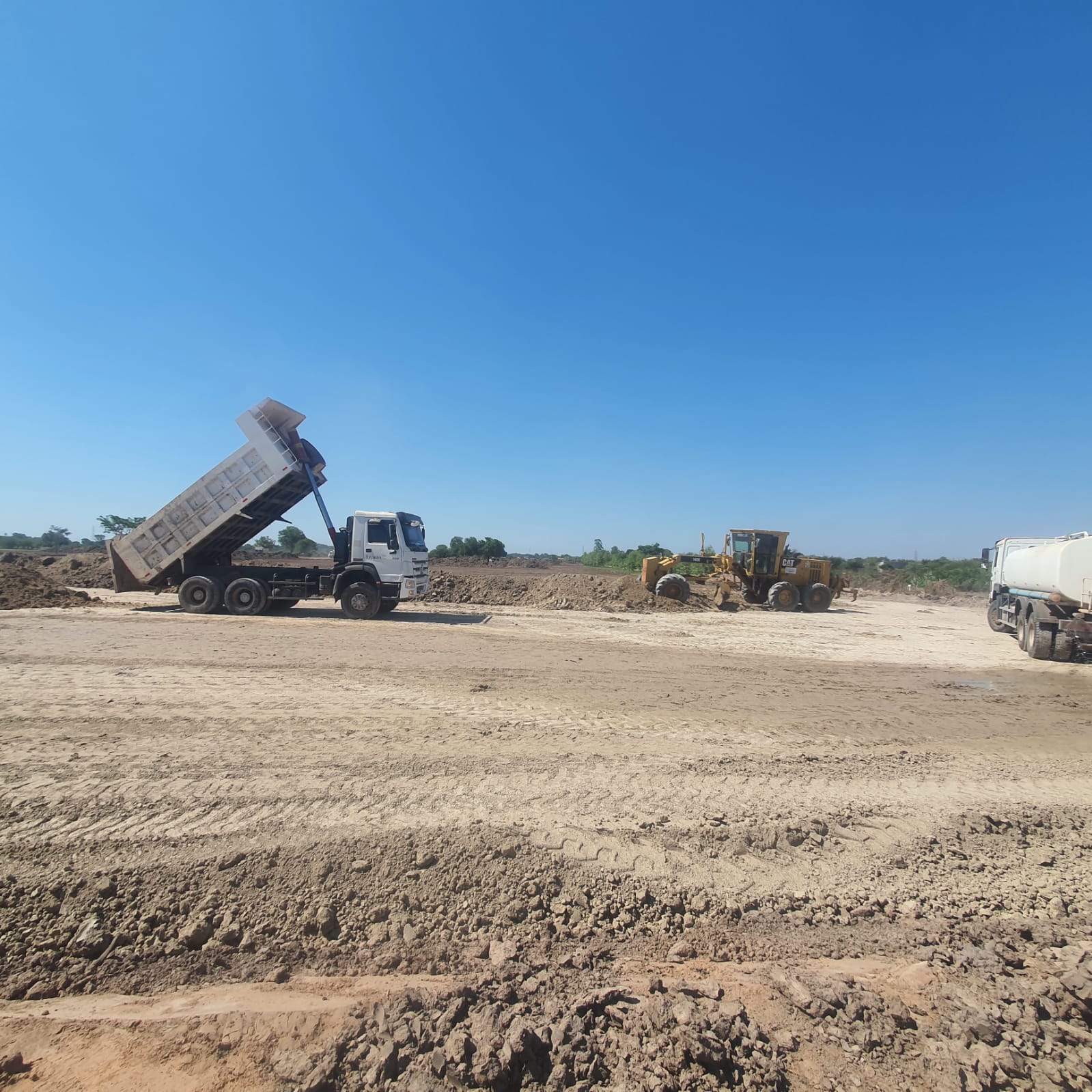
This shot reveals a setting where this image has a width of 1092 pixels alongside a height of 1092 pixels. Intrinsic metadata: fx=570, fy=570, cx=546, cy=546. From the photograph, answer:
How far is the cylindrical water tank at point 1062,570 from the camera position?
37.4 feet

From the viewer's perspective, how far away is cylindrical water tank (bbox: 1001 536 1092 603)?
11414mm

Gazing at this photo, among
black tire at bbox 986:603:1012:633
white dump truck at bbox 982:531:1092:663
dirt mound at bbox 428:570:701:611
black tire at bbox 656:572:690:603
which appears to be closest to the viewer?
white dump truck at bbox 982:531:1092:663

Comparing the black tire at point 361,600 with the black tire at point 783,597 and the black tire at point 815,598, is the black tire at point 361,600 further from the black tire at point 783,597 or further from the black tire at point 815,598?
the black tire at point 815,598

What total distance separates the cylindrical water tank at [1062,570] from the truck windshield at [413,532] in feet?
47.1

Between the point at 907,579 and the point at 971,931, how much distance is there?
45.1 metres

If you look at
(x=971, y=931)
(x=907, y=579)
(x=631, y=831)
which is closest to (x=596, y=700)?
(x=631, y=831)

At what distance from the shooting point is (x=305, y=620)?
13812 millimetres

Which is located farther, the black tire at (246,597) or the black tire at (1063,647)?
the black tire at (246,597)

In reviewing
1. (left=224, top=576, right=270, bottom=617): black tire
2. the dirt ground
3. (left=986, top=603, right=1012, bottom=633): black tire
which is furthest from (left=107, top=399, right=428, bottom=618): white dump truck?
(left=986, top=603, right=1012, bottom=633): black tire

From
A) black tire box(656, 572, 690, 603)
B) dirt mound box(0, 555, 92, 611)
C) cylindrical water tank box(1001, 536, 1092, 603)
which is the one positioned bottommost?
dirt mound box(0, 555, 92, 611)

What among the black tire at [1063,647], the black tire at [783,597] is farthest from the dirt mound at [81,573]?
the black tire at [1063,647]

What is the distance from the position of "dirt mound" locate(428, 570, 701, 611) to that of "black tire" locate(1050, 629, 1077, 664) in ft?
34.0

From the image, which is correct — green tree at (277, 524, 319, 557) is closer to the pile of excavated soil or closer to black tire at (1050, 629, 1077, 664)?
the pile of excavated soil

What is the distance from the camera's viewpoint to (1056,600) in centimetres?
1208
